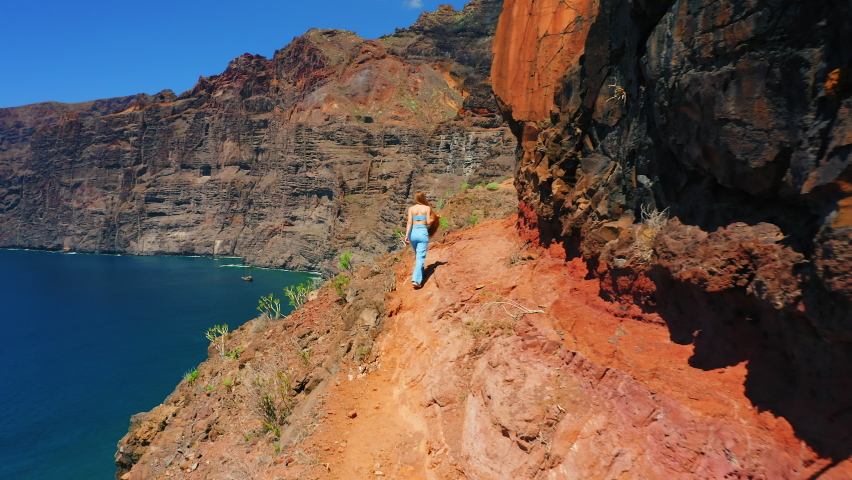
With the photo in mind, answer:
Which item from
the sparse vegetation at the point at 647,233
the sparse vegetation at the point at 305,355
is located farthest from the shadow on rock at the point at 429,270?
the sparse vegetation at the point at 647,233

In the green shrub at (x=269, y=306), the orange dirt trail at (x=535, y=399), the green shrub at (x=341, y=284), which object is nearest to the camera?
the orange dirt trail at (x=535, y=399)

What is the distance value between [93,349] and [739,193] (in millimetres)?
45642

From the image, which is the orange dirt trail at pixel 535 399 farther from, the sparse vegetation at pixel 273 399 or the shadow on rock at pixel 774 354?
the sparse vegetation at pixel 273 399

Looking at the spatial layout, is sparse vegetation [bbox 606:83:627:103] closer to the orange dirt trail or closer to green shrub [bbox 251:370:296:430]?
the orange dirt trail

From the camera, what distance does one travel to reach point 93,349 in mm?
37500

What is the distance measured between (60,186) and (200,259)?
48484 millimetres

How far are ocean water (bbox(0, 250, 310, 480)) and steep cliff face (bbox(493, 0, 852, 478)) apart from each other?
85.6 ft

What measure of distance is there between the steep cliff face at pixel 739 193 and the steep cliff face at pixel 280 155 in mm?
49661

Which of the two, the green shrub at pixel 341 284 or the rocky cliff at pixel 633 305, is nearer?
the rocky cliff at pixel 633 305

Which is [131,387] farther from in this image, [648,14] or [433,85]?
[433,85]

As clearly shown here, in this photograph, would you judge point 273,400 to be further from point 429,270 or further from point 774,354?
point 774,354

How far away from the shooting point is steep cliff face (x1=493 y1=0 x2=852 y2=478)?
2490 mm

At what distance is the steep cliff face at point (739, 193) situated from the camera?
249 centimetres

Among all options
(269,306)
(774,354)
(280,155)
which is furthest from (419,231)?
(280,155)
